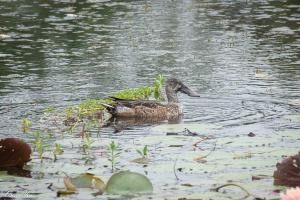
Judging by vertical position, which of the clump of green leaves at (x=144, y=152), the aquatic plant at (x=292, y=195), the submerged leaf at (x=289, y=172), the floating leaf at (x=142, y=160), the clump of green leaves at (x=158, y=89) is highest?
the aquatic plant at (x=292, y=195)

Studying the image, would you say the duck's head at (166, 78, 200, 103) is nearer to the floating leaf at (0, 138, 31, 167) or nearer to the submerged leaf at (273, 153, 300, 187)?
the floating leaf at (0, 138, 31, 167)

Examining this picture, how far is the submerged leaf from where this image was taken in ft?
19.5

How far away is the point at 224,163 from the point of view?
25.1 feet

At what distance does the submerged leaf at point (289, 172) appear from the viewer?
19.5ft

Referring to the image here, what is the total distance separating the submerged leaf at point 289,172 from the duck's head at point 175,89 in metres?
6.51

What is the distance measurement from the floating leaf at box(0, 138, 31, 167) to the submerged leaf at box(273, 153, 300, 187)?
8.29 ft

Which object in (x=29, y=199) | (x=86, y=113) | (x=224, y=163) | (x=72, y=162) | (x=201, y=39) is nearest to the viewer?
(x=29, y=199)

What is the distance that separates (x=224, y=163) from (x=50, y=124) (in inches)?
156

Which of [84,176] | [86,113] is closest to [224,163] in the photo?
[84,176]

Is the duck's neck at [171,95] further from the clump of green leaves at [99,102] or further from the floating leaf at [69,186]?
the floating leaf at [69,186]

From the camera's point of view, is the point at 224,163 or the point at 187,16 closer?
the point at 224,163

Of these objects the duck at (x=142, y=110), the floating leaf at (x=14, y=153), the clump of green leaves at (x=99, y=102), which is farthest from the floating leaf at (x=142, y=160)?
the duck at (x=142, y=110)

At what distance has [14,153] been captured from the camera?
7609mm

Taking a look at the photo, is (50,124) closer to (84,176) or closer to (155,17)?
(84,176)
